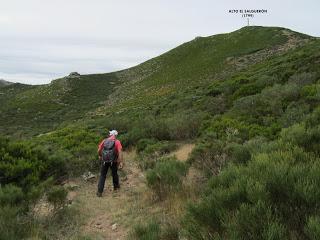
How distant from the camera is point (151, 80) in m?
53.8

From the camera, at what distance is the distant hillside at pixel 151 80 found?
139 feet

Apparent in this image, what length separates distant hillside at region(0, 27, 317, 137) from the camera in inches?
1665

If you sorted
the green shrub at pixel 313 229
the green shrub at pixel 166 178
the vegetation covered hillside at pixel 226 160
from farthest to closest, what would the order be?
the green shrub at pixel 166 178, the vegetation covered hillside at pixel 226 160, the green shrub at pixel 313 229

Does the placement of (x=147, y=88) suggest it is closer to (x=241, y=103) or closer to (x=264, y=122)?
(x=241, y=103)

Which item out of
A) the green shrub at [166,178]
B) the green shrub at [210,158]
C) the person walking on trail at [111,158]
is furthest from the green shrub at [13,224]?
the green shrub at [210,158]

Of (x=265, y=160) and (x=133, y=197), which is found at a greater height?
(x=265, y=160)

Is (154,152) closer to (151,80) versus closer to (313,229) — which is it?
(313,229)

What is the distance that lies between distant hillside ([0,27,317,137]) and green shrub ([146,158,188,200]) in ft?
90.3

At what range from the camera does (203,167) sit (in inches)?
375

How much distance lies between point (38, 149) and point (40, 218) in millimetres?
3482

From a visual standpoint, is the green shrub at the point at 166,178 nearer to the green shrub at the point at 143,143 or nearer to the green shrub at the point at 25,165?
the green shrub at the point at 25,165

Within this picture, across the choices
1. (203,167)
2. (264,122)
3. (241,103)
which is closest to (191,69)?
(241,103)

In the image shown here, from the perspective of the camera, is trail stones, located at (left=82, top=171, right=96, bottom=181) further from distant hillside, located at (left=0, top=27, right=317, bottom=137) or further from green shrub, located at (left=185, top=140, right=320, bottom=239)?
distant hillside, located at (left=0, top=27, right=317, bottom=137)

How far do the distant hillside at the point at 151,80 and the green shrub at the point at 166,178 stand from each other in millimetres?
27532
